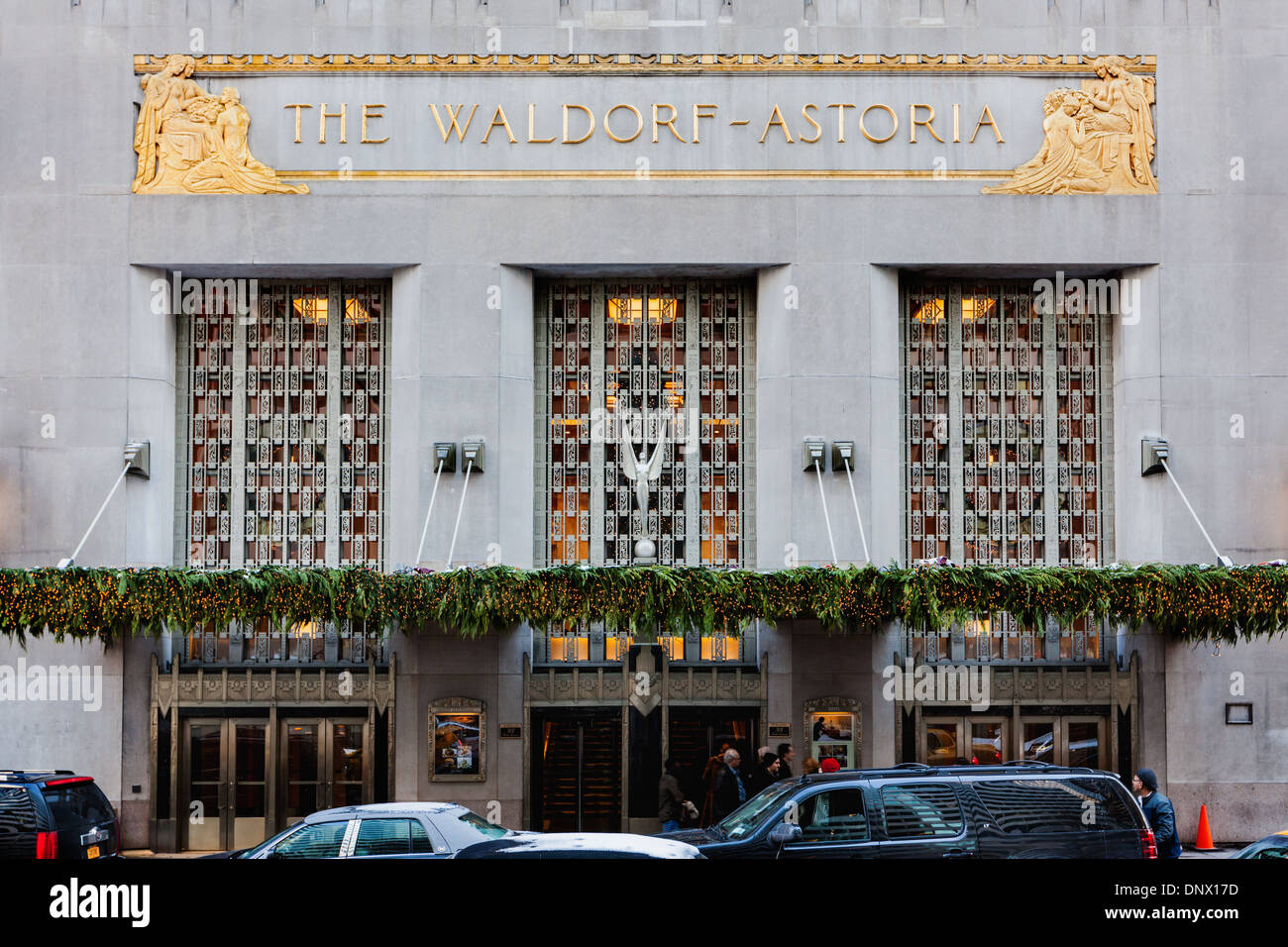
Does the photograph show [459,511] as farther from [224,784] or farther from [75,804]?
[75,804]

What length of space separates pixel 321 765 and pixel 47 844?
6.48 meters

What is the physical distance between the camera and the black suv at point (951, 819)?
12.2m

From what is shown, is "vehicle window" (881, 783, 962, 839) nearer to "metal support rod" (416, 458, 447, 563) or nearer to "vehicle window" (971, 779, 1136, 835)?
"vehicle window" (971, 779, 1136, 835)

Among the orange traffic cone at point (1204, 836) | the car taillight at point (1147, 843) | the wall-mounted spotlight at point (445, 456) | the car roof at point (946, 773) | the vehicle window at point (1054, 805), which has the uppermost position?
the wall-mounted spotlight at point (445, 456)

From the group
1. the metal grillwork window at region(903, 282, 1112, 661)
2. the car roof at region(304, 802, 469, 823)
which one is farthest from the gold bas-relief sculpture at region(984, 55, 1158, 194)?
the car roof at region(304, 802, 469, 823)

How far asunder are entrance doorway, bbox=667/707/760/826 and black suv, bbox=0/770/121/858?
8478 mm

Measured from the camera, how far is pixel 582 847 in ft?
32.6

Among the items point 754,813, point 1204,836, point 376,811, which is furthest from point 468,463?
point 1204,836

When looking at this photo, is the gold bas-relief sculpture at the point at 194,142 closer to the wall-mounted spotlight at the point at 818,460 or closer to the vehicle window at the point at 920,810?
the wall-mounted spotlight at the point at 818,460

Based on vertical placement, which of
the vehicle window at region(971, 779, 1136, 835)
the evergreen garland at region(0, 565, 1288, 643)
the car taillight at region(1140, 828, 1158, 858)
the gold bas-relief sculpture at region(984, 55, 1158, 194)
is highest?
the gold bas-relief sculpture at region(984, 55, 1158, 194)

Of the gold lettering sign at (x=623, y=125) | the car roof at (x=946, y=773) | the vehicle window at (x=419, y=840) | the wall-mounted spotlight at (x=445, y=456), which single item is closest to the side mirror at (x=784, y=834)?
the car roof at (x=946, y=773)

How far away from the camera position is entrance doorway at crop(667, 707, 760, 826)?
19875mm

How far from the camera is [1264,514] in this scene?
20.0 metres

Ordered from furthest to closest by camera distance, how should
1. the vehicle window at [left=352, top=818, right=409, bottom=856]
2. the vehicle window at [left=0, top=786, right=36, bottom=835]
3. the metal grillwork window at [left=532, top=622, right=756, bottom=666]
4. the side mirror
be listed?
the metal grillwork window at [left=532, top=622, right=756, bottom=666] < the vehicle window at [left=0, top=786, right=36, bottom=835] < the side mirror < the vehicle window at [left=352, top=818, right=409, bottom=856]
